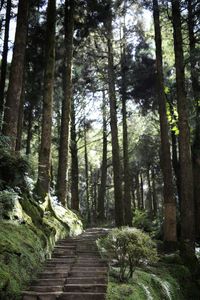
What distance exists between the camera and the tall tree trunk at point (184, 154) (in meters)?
11.1

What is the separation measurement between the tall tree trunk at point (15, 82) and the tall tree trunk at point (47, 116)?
159 cm

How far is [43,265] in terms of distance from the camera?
22.7 ft

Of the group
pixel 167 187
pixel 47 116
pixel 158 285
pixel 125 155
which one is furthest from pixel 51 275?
pixel 125 155

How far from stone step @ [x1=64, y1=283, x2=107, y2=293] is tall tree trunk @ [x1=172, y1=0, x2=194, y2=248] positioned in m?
5.75

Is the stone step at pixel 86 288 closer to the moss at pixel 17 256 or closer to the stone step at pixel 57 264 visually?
the moss at pixel 17 256

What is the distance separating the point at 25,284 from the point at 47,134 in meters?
7.18

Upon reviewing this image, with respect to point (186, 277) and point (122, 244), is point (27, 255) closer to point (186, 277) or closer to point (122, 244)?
point (122, 244)

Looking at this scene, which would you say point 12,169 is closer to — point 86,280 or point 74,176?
point 86,280

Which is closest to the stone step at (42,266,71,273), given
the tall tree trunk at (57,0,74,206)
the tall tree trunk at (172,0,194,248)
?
the tall tree trunk at (172,0,194,248)

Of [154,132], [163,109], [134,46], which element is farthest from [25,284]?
[154,132]

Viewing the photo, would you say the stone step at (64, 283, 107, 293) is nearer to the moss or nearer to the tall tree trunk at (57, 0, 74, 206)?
the moss

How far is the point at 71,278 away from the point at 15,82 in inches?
263

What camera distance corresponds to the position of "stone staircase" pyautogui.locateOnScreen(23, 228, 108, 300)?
5434 millimetres

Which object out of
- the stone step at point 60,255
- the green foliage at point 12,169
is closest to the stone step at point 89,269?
the stone step at point 60,255
